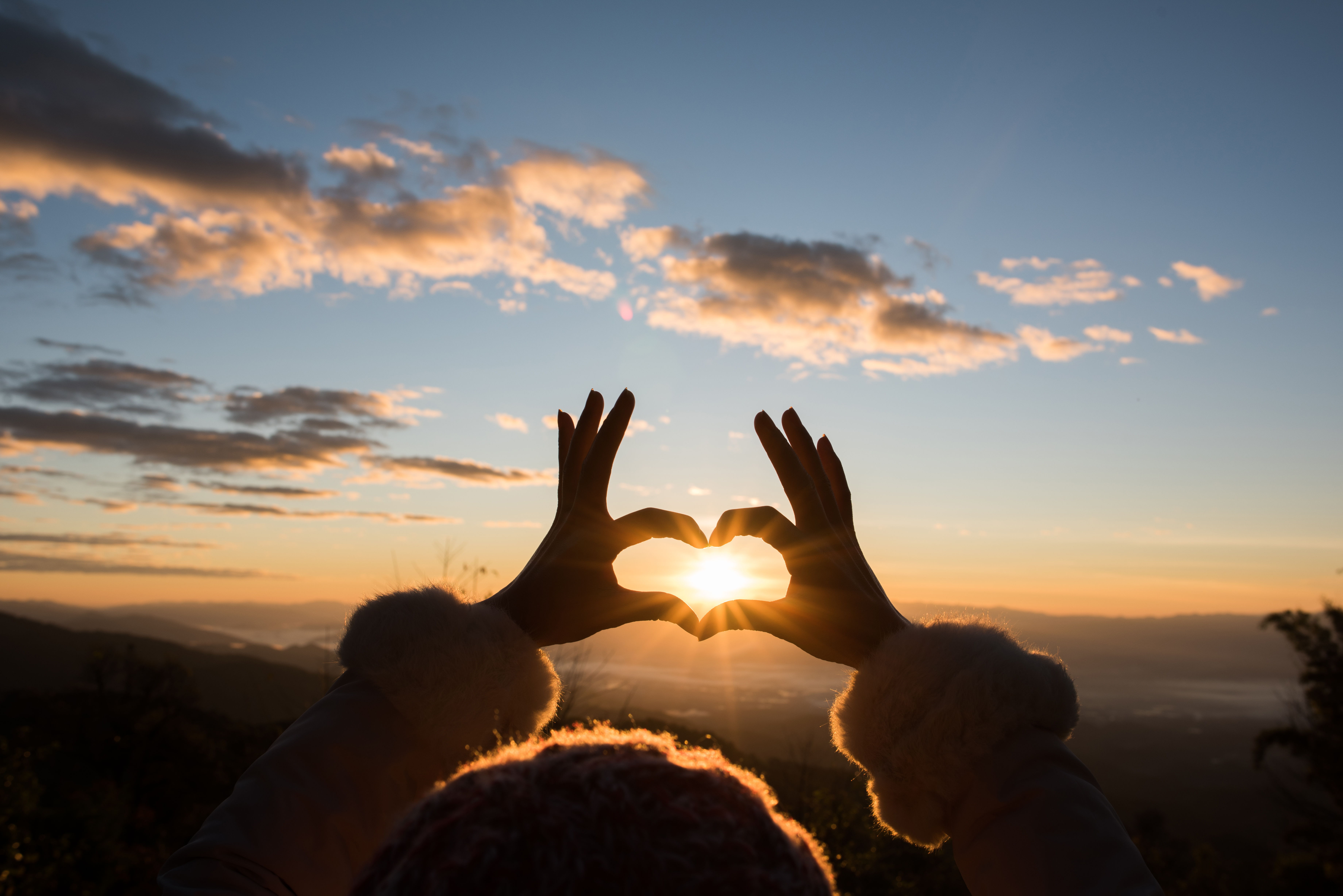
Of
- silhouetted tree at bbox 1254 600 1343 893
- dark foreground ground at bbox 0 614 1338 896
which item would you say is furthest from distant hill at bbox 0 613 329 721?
silhouetted tree at bbox 1254 600 1343 893

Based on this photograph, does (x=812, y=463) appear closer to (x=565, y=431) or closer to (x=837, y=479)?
(x=837, y=479)

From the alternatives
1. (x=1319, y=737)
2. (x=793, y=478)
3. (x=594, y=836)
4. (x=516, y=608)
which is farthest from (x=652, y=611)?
(x=1319, y=737)

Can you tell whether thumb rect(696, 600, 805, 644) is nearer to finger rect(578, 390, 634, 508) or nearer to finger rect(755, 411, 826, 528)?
finger rect(755, 411, 826, 528)

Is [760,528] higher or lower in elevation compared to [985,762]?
higher

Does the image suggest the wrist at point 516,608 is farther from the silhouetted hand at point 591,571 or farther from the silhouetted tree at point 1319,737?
the silhouetted tree at point 1319,737

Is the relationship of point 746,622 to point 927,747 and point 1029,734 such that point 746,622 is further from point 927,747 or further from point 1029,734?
point 1029,734

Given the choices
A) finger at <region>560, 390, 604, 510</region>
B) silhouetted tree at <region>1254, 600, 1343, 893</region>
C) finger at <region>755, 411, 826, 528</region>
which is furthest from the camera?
silhouetted tree at <region>1254, 600, 1343, 893</region>

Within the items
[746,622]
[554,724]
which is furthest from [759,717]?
[746,622]
